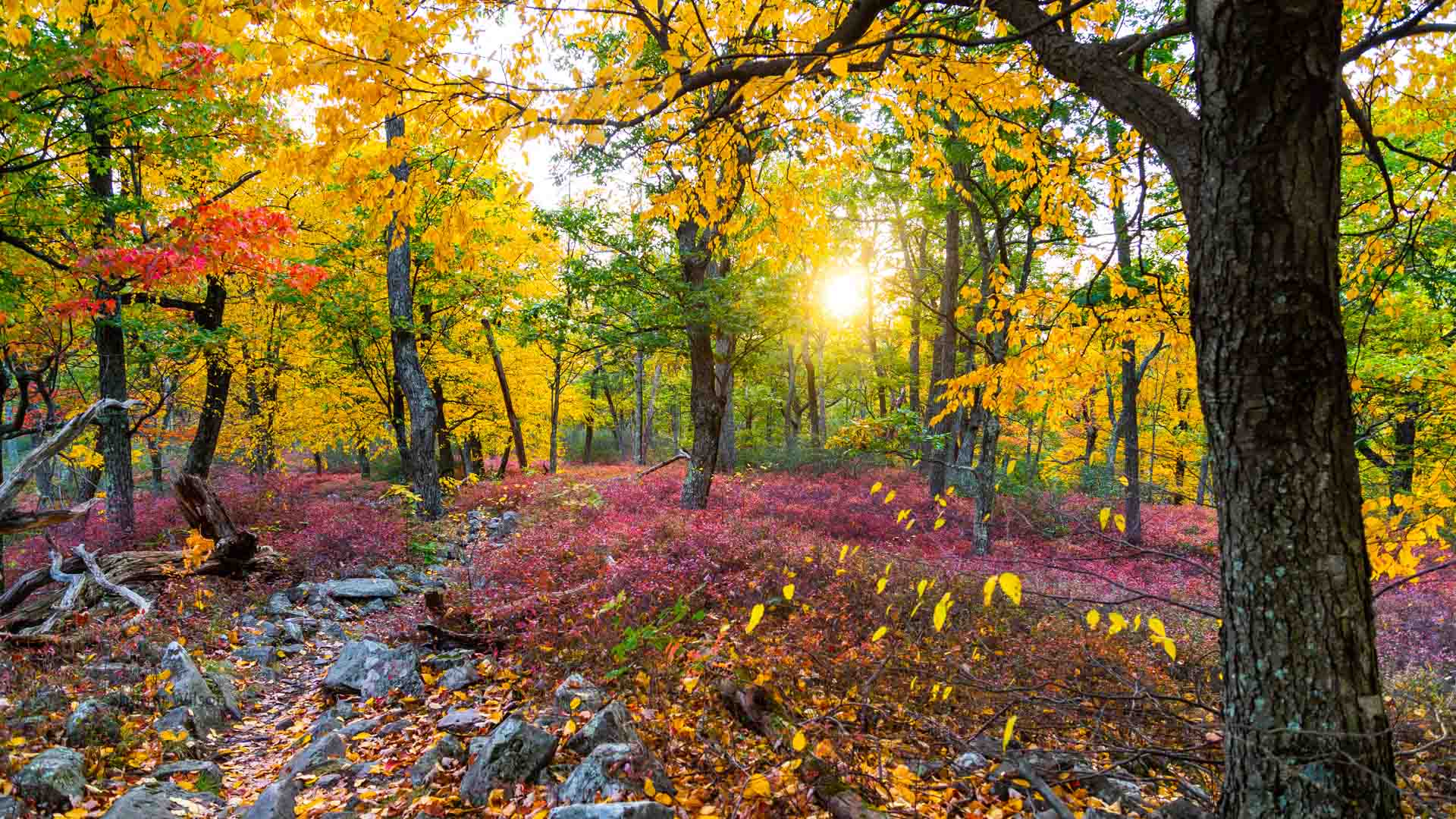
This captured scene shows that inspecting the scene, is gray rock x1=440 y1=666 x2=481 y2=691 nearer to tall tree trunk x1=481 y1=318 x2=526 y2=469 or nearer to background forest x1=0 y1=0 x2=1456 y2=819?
background forest x1=0 y1=0 x2=1456 y2=819

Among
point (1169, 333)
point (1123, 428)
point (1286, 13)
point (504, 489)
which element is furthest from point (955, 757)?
point (504, 489)

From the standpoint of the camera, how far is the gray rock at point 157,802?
3.04 m

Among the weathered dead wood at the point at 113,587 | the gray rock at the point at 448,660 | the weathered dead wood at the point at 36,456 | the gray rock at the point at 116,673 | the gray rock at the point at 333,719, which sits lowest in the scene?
the gray rock at the point at 333,719

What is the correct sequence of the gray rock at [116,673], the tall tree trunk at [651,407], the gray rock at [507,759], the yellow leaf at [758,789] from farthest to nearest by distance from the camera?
the tall tree trunk at [651,407], the gray rock at [116,673], the gray rock at [507,759], the yellow leaf at [758,789]

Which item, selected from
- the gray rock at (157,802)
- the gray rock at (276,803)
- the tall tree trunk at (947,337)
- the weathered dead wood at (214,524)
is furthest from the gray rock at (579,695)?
the tall tree trunk at (947,337)

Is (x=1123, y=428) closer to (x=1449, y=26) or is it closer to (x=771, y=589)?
Result: (x=771, y=589)

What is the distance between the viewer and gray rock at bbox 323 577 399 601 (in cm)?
788

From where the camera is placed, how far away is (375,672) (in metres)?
5.11

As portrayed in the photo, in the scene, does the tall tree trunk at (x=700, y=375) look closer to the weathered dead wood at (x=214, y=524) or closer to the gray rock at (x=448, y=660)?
the gray rock at (x=448, y=660)

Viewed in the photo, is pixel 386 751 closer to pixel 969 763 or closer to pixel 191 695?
pixel 191 695

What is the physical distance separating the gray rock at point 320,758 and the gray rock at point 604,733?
4.83ft

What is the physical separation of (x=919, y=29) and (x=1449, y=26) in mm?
2670

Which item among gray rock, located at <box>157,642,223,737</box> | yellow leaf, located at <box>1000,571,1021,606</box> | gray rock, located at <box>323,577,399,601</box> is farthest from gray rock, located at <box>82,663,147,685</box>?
yellow leaf, located at <box>1000,571,1021,606</box>

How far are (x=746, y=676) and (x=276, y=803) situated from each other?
109 inches
